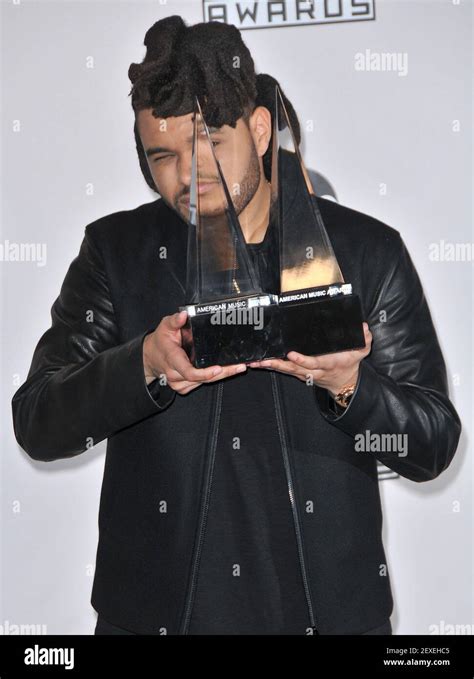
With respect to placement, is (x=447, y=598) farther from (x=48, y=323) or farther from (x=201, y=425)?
(x=48, y=323)

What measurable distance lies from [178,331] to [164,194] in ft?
0.99

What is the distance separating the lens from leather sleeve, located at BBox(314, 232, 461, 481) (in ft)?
3.51

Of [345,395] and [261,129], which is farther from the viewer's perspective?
[261,129]

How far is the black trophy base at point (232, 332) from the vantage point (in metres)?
0.97

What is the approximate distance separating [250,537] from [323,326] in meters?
0.31

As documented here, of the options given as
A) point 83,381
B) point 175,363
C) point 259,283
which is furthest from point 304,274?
point 83,381

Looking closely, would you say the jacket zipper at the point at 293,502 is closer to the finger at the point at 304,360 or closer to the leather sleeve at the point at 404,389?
the leather sleeve at the point at 404,389

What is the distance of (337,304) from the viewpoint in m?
1.00

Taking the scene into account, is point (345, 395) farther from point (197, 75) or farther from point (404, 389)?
point (197, 75)

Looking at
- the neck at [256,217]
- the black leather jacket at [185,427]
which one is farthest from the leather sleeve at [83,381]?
the neck at [256,217]

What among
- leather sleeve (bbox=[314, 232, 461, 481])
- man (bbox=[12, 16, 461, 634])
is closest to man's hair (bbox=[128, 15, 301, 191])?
man (bbox=[12, 16, 461, 634])

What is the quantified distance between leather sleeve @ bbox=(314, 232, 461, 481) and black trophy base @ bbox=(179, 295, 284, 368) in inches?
5.2

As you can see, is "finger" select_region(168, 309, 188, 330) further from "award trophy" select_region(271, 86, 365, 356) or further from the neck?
the neck

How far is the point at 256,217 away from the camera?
50.4 inches
